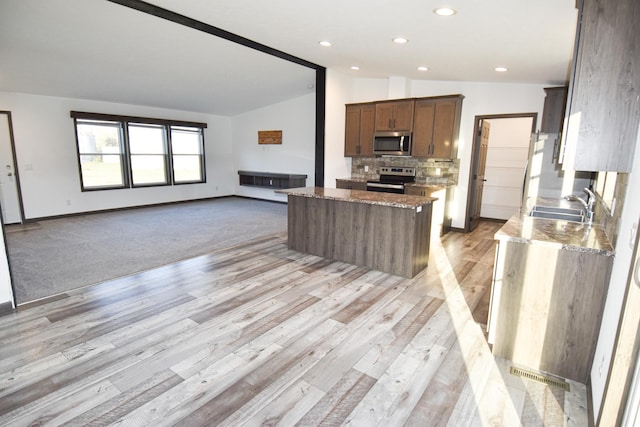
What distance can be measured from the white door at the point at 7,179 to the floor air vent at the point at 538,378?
7811 mm

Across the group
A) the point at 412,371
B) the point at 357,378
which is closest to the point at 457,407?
the point at 412,371

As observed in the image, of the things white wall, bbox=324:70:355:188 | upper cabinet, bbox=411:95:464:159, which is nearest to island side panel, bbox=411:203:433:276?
upper cabinet, bbox=411:95:464:159

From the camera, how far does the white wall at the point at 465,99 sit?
5.08 metres

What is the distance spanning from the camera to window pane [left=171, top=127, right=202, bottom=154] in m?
8.55

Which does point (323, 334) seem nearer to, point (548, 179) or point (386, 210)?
point (386, 210)

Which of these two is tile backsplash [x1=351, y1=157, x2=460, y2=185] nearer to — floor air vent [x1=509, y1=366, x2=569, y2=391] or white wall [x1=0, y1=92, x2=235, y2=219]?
floor air vent [x1=509, y1=366, x2=569, y2=391]

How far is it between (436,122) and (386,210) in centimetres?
255

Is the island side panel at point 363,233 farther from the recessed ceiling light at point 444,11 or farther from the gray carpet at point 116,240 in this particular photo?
the recessed ceiling light at point 444,11

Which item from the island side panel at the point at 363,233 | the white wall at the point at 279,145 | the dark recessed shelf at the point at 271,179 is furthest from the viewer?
the dark recessed shelf at the point at 271,179

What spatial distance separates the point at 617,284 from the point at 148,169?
8751 mm

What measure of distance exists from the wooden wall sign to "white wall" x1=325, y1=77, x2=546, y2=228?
279 centimetres

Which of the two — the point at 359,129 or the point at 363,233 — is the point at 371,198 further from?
the point at 359,129

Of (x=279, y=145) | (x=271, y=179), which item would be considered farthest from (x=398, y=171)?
(x=271, y=179)

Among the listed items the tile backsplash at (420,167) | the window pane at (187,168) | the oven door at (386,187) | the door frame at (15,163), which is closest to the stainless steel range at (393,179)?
the oven door at (386,187)
